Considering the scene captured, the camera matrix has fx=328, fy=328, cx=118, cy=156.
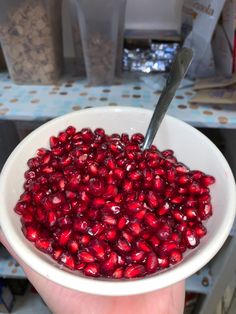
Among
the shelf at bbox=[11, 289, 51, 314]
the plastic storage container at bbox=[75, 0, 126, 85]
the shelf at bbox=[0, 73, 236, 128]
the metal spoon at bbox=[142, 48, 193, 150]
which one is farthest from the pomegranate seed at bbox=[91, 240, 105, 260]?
the shelf at bbox=[11, 289, 51, 314]

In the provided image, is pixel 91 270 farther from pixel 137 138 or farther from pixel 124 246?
pixel 137 138

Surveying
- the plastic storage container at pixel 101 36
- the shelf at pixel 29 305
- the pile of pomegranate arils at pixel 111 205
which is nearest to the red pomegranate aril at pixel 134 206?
the pile of pomegranate arils at pixel 111 205

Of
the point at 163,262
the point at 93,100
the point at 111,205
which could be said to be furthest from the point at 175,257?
the point at 93,100

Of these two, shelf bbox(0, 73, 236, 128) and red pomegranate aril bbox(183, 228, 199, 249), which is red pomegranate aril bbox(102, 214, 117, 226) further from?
shelf bbox(0, 73, 236, 128)

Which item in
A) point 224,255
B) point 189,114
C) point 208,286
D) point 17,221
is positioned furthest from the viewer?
point 208,286

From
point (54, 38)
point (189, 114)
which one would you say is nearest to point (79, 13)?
point (54, 38)

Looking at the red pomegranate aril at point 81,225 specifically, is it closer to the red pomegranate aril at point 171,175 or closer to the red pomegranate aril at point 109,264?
the red pomegranate aril at point 109,264

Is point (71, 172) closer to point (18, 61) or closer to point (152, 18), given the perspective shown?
point (18, 61)
